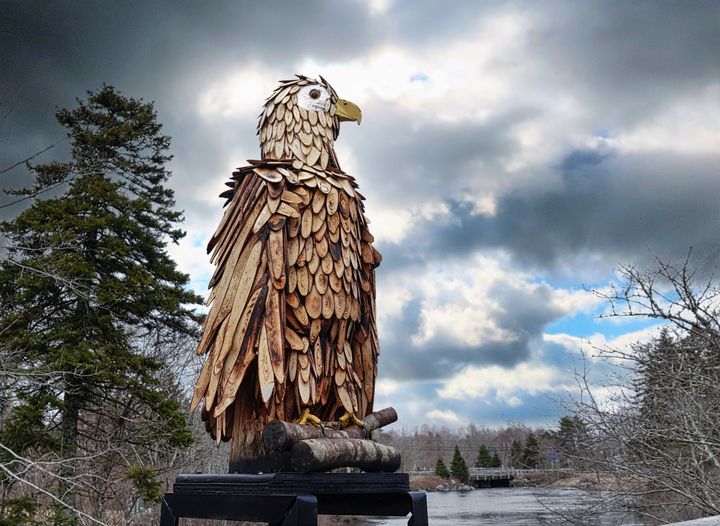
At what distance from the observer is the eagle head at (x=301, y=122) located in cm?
362

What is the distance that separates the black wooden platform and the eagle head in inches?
74.1

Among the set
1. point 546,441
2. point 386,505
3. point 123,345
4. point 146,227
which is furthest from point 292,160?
point 146,227

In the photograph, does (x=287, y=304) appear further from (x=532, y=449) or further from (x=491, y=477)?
(x=491, y=477)

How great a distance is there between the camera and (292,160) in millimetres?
3432

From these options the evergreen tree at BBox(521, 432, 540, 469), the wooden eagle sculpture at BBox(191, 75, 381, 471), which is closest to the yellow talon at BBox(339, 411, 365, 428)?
the wooden eagle sculpture at BBox(191, 75, 381, 471)

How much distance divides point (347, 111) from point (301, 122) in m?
0.40

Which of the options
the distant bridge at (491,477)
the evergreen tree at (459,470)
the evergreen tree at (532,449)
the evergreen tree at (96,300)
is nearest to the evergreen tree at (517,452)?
the evergreen tree at (532,449)

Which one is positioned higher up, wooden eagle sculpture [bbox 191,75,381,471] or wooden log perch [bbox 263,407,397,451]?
wooden eagle sculpture [bbox 191,75,381,471]

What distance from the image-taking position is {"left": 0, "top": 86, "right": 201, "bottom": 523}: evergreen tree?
1033cm

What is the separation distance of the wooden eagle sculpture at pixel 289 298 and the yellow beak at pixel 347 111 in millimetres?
250

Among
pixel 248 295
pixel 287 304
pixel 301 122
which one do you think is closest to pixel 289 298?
pixel 287 304

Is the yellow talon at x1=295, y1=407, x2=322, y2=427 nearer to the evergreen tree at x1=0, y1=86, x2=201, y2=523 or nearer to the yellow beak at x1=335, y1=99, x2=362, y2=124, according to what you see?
the yellow beak at x1=335, y1=99, x2=362, y2=124

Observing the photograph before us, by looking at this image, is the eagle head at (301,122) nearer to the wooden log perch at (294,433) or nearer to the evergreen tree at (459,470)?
the wooden log perch at (294,433)

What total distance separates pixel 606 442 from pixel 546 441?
0.81m
